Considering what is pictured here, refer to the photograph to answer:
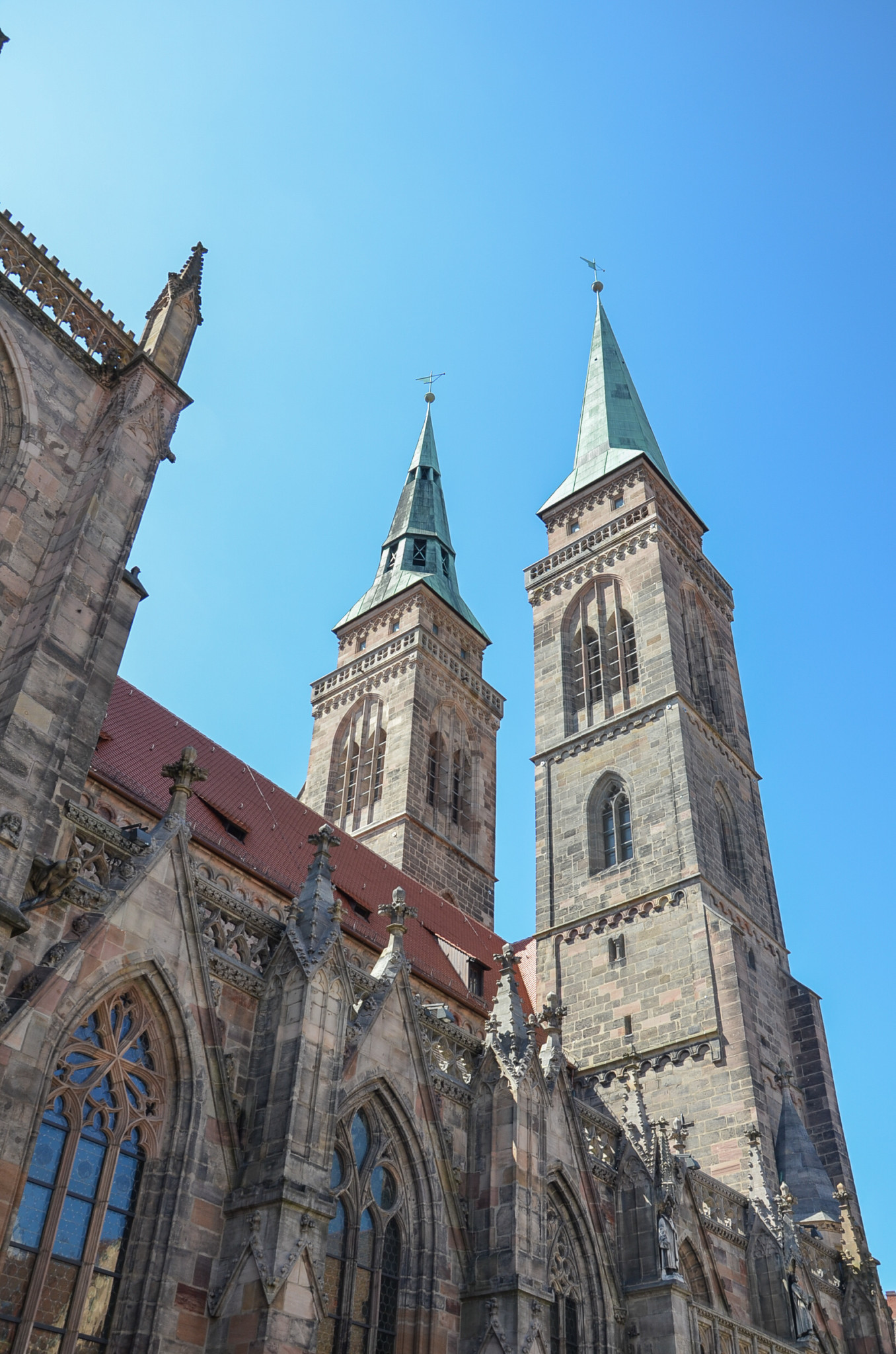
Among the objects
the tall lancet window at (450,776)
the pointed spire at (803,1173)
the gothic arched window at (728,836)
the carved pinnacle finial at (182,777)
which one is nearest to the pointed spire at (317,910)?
the carved pinnacle finial at (182,777)

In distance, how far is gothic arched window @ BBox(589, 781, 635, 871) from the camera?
26.0 metres

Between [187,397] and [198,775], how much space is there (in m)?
4.77

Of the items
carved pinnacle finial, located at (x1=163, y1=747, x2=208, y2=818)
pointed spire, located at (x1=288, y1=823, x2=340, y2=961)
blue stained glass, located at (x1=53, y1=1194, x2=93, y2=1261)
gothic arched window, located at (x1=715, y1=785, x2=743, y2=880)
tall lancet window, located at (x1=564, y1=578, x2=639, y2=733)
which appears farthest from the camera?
tall lancet window, located at (x1=564, y1=578, x2=639, y2=733)

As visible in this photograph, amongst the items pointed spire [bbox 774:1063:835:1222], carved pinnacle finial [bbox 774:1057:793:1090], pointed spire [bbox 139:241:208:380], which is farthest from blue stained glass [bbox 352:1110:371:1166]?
carved pinnacle finial [bbox 774:1057:793:1090]

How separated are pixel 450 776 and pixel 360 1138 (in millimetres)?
23117

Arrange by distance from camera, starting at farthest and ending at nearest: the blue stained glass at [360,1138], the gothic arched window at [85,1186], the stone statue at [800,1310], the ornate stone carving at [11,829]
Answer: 1. the stone statue at [800,1310]
2. the blue stained glass at [360,1138]
3. the ornate stone carving at [11,829]
4. the gothic arched window at [85,1186]

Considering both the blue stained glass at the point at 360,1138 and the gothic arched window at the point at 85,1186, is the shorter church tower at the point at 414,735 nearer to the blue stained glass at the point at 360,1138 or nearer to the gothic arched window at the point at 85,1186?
the blue stained glass at the point at 360,1138

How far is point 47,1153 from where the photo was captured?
8.76 meters

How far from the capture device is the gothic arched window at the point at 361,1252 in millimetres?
10727

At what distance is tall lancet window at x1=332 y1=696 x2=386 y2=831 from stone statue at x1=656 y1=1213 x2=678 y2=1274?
61.0ft

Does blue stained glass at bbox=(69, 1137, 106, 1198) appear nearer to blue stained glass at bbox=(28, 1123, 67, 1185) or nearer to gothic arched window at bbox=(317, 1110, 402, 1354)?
blue stained glass at bbox=(28, 1123, 67, 1185)

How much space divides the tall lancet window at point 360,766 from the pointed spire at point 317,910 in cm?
2053

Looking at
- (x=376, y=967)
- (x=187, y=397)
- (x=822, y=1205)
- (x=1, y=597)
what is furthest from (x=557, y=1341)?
(x=187, y=397)

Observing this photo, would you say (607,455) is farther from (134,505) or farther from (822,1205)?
(134,505)
